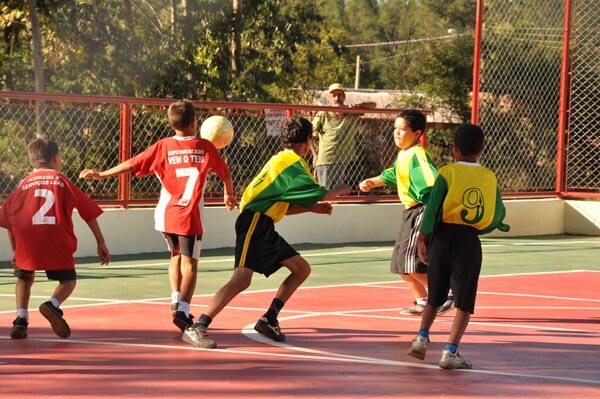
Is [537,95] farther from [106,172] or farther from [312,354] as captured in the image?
[312,354]

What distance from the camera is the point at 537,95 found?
749 inches

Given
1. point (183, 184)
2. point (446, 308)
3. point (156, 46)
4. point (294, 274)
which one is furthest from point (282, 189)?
point (156, 46)

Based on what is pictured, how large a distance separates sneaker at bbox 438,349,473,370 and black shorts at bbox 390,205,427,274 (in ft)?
7.33

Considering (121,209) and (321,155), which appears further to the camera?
(321,155)

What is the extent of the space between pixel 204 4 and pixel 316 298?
61.0 ft

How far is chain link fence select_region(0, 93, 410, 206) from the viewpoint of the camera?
13.8 m

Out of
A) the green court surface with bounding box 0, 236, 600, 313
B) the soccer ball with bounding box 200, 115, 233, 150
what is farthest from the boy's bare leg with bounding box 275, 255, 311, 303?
the green court surface with bounding box 0, 236, 600, 313

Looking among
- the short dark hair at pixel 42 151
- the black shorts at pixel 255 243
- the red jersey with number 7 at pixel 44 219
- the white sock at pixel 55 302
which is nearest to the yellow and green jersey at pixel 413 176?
the black shorts at pixel 255 243

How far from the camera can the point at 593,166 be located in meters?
19.1

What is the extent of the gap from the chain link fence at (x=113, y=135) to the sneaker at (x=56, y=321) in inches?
214

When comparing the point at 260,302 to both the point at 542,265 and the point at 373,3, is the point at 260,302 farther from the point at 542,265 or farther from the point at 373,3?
the point at 373,3

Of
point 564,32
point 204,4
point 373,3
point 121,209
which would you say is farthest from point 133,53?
point 373,3

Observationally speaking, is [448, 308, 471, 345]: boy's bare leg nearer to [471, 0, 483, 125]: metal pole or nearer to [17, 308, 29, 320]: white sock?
[17, 308, 29, 320]: white sock

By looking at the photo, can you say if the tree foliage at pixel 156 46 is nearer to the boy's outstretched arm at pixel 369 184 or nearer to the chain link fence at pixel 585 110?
the chain link fence at pixel 585 110
